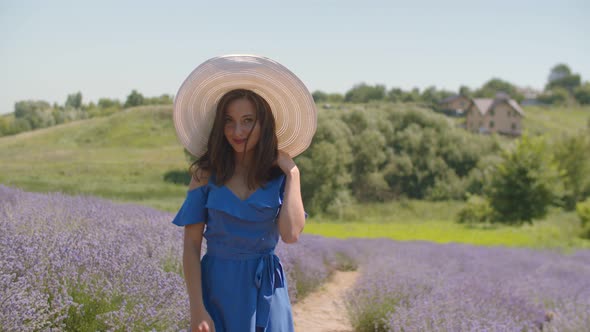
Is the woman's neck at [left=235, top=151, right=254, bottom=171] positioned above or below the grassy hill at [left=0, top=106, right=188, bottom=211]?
above

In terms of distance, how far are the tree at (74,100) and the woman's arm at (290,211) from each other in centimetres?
815

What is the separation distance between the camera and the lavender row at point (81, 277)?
94.0 inches

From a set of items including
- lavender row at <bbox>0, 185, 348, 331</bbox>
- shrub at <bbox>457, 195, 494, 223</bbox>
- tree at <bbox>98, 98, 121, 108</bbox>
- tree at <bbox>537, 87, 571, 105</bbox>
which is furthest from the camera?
tree at <bbox>537, 87, 571, 105</bbox>

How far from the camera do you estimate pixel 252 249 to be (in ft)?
6.09

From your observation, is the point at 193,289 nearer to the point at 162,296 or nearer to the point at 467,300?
the point at 162,296

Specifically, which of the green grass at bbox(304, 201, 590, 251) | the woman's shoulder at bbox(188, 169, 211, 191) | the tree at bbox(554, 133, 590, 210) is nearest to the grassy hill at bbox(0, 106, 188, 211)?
the green grass at bbox(304, 201, 590, 251)

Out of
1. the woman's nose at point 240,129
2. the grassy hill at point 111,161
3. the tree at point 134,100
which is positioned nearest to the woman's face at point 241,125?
the woman's nose at point 240,129

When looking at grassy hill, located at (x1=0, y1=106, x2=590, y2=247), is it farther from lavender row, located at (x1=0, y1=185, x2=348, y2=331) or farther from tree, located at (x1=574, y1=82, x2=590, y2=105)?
tree, located at (x1=574, y1=82, x2=590, y2=105)

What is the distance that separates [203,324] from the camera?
172 centimetres

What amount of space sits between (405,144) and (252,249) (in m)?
29.1

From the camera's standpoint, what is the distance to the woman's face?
1900 millimetres

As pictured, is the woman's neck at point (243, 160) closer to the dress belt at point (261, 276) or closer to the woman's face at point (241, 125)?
the woman's face at point (241, 125)

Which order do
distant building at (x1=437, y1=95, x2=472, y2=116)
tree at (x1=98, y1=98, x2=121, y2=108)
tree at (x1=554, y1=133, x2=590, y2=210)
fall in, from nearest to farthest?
tree at (x1=98, y1=98, x2=121, y2=108)
tree at (x1=554, y1=133, x2=590, y2=210)
distant building at (x1=437, y1=95, x2=472, y2=116)

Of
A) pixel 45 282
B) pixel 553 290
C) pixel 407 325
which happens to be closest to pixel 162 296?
pixel 45 282
